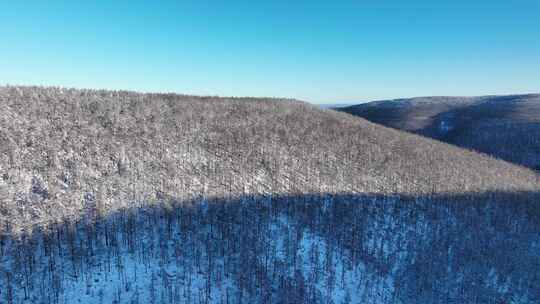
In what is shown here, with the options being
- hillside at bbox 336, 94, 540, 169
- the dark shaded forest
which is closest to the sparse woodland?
the dark shaded forest

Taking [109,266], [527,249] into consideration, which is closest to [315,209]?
[109,266]

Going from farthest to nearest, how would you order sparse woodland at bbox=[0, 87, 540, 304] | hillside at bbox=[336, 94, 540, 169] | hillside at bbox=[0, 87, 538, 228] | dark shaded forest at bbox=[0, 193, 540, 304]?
hillside at bbox=[336, 94, 540, 169], hillside at bbox=[0, 87, 538, 228], sparse woodland at bbox=[0, 87, 540, 304], dark shaded forest at bbox=[0, 193, 540, 304]

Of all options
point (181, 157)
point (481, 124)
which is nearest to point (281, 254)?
point (181, 157)

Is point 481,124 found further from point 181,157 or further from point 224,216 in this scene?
point 224,216

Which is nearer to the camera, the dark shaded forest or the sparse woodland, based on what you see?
the dark shaded forest

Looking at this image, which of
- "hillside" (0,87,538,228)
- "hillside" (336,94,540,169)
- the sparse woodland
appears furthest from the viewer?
"hillside" (336,94,540,169)

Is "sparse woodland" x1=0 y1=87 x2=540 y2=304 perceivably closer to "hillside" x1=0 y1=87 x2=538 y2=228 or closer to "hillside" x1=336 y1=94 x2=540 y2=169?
"hillside" x1=0 y1=87 x2=538 y2=228

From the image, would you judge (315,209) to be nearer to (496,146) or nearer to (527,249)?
(527,249)

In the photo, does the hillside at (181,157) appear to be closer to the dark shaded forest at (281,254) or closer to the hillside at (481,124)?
the dark shaded forest at (281,254)
